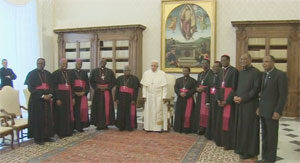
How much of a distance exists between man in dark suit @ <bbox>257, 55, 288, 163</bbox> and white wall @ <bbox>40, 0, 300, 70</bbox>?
450cm

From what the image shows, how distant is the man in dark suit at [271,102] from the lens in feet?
13.0

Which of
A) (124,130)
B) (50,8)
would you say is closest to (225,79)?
(124,130)

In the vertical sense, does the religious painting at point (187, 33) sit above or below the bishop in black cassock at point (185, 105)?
above

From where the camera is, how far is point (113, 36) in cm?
934

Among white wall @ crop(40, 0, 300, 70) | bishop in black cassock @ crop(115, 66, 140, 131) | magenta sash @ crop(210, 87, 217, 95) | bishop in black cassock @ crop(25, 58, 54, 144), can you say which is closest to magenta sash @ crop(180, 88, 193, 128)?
magenta sash @ crop(210, 87, 217, 95)

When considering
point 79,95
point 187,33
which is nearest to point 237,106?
point 79,95

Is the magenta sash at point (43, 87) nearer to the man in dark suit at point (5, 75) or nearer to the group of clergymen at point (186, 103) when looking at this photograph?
the group of clergymen at point (186, 103)

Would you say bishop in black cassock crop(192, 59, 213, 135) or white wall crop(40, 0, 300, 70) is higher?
white wall crop(40, 0, 300, 70)

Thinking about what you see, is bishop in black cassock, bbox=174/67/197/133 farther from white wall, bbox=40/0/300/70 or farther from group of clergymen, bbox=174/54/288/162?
white wall, bbox=40/0/300/70

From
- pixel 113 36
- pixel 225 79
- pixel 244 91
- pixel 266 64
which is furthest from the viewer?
pixel 113 36

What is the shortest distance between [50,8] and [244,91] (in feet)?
→ 27.4

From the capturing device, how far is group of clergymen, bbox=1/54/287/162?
414cm

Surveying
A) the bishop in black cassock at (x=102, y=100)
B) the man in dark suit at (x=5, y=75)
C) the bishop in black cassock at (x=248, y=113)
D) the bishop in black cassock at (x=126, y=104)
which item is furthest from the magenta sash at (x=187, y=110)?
the man in dark suit at (x=5, y=75)

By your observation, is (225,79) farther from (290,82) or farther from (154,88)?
(290,82)
